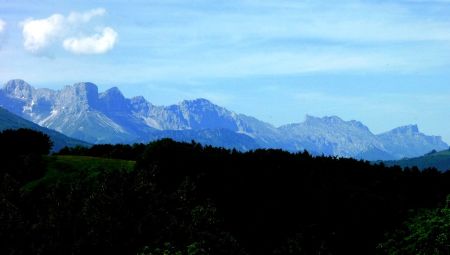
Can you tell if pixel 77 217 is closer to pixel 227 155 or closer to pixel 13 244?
pixel 13 244

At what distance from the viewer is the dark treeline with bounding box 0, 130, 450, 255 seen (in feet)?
192

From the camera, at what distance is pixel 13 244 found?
55.7 metres

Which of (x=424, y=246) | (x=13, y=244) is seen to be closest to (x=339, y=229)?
(x=424, y=246)

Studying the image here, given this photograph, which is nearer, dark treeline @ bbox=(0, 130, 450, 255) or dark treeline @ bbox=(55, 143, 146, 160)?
dark treeline @ bbox=(0, 130, 450, 255)

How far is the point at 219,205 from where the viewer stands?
8444 centimetres

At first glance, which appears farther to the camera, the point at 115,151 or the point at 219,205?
the point at 115,151

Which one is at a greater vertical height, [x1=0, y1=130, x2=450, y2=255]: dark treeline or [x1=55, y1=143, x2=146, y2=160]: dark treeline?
[x1=55, y1=143, x2=146, y2=160]: dark treeline

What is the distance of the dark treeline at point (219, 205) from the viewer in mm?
58500

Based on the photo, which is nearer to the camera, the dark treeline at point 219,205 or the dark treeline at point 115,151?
the dark treeline at point 219,205

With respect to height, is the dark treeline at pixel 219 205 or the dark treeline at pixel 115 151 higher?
the dark treeline at pixel 115 151

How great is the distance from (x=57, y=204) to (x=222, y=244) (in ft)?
58.2

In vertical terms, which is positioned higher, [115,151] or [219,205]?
[115,151]

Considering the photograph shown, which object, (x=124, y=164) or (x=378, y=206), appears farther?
(x=124, y=164)

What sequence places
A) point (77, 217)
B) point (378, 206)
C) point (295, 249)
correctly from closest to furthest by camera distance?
1. point (77, 217)
2. point (295, 249)
3. point (378, 206)
